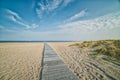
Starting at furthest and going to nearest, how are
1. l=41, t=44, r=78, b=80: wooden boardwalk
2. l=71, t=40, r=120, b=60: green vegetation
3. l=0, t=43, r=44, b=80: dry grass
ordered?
l=71, t=40, r=120, b=60: green vegetation < l=0, t=43, r=44, b=80: dry grass < l=41, t=44, r=78, b=80: wooden boardwalk

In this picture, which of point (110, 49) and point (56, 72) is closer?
point (56, 72)

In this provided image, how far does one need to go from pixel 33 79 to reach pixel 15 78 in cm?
92

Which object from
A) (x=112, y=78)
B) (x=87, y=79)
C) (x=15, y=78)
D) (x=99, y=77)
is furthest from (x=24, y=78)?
(x=112, y=78)

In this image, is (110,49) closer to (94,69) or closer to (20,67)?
(94,69)

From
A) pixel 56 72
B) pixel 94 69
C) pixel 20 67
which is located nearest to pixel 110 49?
pixel 94 69

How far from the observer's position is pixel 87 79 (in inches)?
167

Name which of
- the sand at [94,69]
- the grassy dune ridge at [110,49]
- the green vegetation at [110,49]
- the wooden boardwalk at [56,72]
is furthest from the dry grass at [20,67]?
the grassy dune ridge at [110,49]

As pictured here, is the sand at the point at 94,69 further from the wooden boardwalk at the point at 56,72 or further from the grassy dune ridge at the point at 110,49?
the grassy dune ridge at the point at 110,49

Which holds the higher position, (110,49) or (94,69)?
(110,49)

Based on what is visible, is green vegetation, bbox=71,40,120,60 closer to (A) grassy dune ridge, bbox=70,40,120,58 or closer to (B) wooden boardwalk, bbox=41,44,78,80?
(A) grassy dune ridge, bbox=70,40,120,58

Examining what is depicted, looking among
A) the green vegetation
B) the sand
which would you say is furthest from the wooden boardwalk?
the green vegetation

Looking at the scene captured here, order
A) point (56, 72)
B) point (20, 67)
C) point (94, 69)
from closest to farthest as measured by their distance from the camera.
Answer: point (56, 72) < point (94, 69) < point (20, 67)

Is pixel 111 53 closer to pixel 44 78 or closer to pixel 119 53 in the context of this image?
pixel 119 53

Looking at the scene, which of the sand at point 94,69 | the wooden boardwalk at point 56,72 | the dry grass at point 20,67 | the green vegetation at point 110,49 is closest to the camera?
the wooden boardwalk at point 56,72
